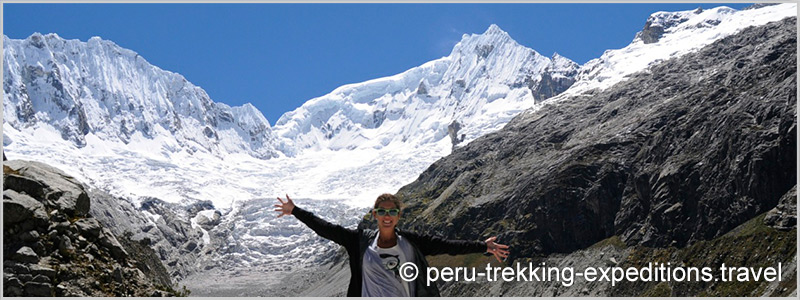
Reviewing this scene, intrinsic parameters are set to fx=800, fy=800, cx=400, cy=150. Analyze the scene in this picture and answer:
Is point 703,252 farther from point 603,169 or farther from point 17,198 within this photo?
point 17,198

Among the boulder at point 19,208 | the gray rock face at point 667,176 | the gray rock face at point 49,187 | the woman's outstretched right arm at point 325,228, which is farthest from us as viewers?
the gray rock face at point 667,176

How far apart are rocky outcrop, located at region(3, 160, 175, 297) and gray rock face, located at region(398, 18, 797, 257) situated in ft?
410

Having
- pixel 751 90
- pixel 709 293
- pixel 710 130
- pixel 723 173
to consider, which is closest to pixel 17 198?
pixel 709 293

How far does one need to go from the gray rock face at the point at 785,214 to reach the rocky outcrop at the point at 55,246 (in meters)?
112

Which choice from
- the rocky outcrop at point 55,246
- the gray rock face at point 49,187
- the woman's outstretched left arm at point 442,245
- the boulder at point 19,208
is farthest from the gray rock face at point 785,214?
the woman's outstretched left arm at point 442,245

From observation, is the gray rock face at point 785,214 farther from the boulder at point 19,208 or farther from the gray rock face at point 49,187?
the boulder at point 19,208

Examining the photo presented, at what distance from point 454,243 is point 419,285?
0.86m

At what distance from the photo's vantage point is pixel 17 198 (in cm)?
1795

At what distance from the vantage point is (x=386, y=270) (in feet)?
38.0

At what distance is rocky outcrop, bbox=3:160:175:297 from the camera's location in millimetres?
17453
